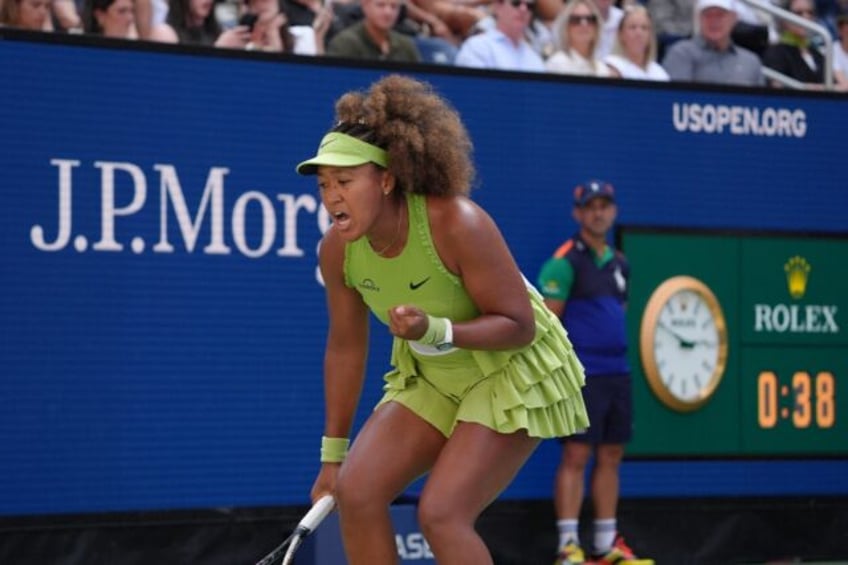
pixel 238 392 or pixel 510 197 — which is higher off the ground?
pixel 510 197

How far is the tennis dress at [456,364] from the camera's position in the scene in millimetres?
5102

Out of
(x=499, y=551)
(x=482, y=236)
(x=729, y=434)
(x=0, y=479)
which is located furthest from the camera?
(x=729, y=434)

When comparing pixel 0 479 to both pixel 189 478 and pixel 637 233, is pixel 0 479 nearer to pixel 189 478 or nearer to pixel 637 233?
pixel 189 478

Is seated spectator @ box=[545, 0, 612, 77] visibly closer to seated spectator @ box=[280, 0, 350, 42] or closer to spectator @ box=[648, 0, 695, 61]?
seated spectator @ box=[280, 0, 350, 42]

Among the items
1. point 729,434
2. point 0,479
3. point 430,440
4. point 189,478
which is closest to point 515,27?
point 729,434

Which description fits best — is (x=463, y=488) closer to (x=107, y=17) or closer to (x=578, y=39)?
(x=107, y=17)

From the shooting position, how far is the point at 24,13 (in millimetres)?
7895

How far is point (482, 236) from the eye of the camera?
5.01m

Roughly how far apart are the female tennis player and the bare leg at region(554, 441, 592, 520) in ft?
10.9

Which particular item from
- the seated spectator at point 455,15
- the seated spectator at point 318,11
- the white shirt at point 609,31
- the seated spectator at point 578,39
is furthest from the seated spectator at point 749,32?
the seated spectator at point 318,11

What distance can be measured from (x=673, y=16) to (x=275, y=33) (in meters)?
3.27

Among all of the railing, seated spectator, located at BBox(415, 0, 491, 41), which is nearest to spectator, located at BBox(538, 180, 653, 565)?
seated spectator, located at BBox(415, 0, 491, 41)

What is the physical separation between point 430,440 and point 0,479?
118 inches

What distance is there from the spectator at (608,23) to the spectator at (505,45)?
0.63 meters
